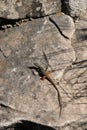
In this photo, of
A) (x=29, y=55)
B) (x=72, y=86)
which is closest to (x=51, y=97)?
(x=72, y=86)

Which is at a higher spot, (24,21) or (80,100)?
(24,21)

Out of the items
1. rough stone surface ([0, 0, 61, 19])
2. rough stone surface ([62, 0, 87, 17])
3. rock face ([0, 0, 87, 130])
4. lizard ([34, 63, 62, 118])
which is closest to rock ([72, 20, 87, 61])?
rock face ([0, 0, 87, 130])

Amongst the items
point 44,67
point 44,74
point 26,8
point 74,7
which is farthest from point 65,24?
point 44,74

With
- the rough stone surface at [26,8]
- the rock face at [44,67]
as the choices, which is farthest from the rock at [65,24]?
the rough stone surface at [26,8]

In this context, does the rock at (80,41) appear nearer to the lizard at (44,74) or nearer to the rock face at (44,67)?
the rock face at (44,67)

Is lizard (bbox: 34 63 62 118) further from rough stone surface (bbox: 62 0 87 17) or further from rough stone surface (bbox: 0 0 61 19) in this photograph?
rough stone surface (bbox: 62 0 87 17)

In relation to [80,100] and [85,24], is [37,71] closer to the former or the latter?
[80,100]
